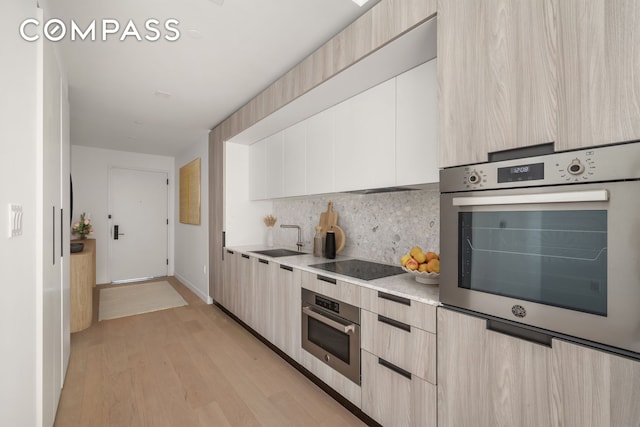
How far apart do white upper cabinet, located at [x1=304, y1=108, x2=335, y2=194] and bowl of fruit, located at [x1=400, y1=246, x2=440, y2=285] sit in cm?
94

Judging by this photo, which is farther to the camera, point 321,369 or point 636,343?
point 321,369

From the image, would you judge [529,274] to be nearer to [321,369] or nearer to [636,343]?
[636,343]

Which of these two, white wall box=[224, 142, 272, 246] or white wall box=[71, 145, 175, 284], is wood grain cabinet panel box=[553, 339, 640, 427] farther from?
white wall box=[71, 145, 175, 284]

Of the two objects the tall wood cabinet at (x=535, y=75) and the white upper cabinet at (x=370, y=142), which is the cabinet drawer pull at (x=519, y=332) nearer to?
the tall wood cabinet at (x=535, y=75)

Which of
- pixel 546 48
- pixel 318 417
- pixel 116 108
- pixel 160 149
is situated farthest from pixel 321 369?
pixel 160 149

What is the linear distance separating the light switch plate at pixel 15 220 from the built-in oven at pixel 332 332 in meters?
1.62

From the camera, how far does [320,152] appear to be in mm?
2551

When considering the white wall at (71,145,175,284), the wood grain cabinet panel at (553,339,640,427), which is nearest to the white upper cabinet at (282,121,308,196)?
the wood grain cabinet panel at (553,339,640,427)

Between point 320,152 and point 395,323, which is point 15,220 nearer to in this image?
point 395,323

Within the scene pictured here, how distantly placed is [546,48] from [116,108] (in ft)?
13.0

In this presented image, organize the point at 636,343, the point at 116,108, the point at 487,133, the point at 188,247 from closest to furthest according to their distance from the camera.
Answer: the point at 636,343, the point at 487,133, the point at 116,108, the point at 188,247

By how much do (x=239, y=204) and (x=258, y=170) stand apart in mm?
540

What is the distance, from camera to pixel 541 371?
3.42ft

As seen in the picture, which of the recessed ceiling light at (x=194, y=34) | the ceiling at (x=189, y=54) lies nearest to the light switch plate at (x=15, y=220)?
the ceiling at (x=189, y=54)
